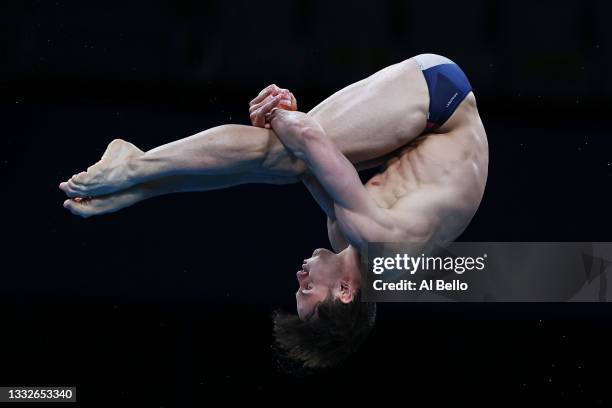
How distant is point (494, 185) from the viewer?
4488 millimetres

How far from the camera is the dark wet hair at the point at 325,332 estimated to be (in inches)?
125

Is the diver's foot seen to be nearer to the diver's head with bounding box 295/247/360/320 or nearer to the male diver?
Answer: the male diver

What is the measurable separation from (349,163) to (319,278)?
50cm

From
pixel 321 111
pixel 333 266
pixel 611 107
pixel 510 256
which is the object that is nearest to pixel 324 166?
pixel 321 111

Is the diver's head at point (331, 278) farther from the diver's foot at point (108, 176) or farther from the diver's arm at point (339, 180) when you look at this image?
the diver's foot at point (108, 176)

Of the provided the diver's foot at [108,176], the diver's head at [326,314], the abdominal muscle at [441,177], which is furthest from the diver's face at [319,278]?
the diver's foot at [108,176]


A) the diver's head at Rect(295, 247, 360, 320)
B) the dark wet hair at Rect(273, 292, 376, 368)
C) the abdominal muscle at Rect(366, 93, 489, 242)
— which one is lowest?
the dark wet hair at Rect(273, 292, 376, 368)

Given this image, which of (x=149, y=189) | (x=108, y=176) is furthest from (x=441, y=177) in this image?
(x=108, y=176)

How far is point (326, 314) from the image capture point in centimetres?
317

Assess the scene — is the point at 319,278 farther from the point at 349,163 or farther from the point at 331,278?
the point at 349,163

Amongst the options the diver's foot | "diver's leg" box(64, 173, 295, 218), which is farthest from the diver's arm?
the diver's foot

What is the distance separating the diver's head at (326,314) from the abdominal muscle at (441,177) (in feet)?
0.86

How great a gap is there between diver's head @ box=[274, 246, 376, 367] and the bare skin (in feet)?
0.29

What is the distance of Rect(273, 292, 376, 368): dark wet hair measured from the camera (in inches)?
125
